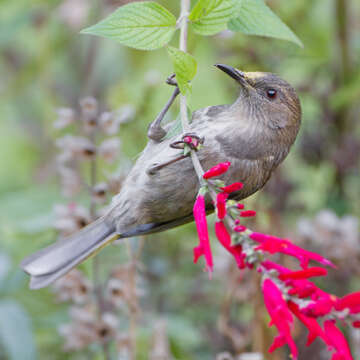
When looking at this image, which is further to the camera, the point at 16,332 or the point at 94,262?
the point at 16,332

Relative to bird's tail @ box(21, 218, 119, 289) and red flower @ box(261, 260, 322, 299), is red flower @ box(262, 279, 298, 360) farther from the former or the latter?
bird's tail @ box(21, 218, 119, 289)

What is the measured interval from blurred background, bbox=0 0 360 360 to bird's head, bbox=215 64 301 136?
20 centimetres

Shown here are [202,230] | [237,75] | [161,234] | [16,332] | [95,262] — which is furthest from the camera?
[161,234]

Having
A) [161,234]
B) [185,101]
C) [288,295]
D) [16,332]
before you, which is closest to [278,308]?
[288,295]

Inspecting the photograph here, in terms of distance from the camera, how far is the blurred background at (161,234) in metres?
1.90

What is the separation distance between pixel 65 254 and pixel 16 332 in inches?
23.4

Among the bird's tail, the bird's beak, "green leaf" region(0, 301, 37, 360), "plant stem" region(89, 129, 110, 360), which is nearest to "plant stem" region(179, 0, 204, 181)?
the bird's beak

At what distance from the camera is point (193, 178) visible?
5.42 feet

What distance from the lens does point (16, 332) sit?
208cm

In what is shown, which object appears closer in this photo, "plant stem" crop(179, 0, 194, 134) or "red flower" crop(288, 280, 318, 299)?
"red flower" crop(288, 280, 318, 299)

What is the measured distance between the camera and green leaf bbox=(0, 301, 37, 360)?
80.9 inches

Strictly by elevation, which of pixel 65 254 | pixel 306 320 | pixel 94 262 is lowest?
pixel 94 262

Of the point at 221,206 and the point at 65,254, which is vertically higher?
the point at 221,206

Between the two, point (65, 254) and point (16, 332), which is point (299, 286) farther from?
point (16, 332)
